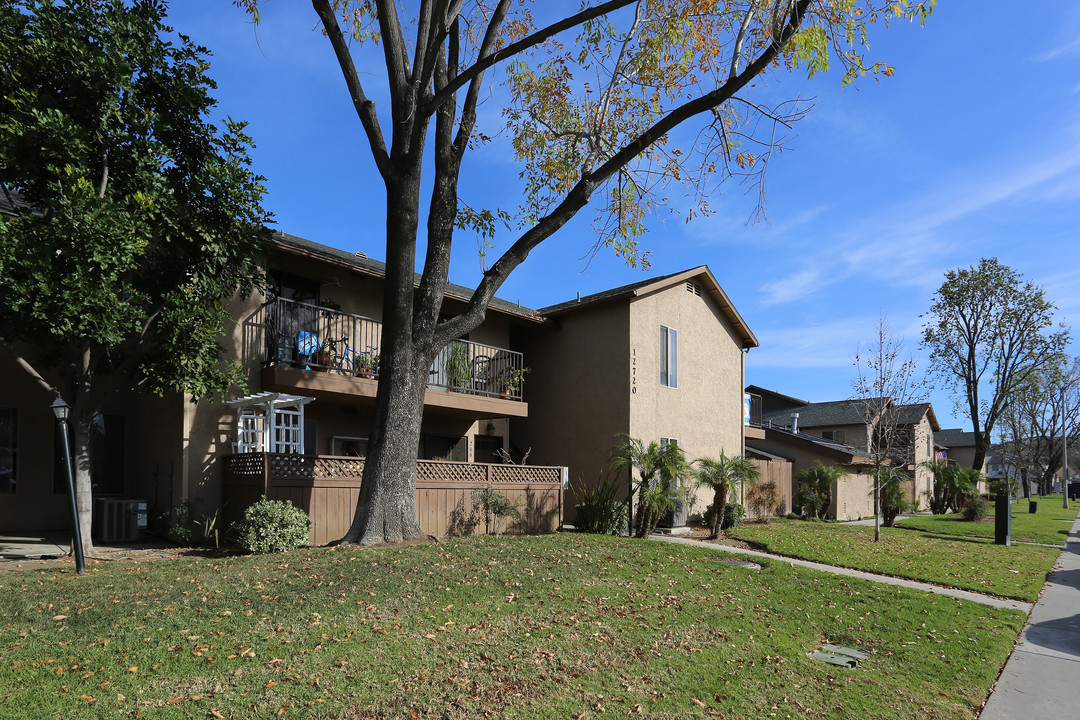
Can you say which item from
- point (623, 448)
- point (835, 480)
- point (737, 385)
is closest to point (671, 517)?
point (623, 448)

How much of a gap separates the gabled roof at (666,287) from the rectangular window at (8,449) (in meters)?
12.8

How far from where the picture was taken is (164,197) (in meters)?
10.3

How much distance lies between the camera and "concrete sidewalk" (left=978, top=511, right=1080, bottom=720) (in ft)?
20.1

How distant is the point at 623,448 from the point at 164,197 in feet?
33.9

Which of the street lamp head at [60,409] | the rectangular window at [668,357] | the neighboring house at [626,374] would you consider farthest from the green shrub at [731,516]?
the street lamp head at [60,409]

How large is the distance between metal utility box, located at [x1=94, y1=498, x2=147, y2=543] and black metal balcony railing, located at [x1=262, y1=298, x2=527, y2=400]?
139 inches

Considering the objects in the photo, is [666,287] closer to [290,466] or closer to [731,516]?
[731,516]

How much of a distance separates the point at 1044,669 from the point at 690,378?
14.1 meters

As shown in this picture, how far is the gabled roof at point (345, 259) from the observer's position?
1383cm

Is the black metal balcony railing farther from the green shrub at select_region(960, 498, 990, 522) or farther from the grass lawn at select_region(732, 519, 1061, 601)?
the green shrub at select_region(960, 498, 990, 522)

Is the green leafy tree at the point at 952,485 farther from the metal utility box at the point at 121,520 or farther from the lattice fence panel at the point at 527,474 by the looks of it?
the metal utility box at the point at 121,520

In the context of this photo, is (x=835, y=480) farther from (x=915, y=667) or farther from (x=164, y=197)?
(x=164, y=197)

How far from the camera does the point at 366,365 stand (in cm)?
1451

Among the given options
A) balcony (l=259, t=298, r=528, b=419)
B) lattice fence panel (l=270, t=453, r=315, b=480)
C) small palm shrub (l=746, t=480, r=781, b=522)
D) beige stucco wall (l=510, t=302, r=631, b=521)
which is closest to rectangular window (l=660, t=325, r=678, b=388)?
beige stucco wall (l=510, t=302, r=631, b=521)
